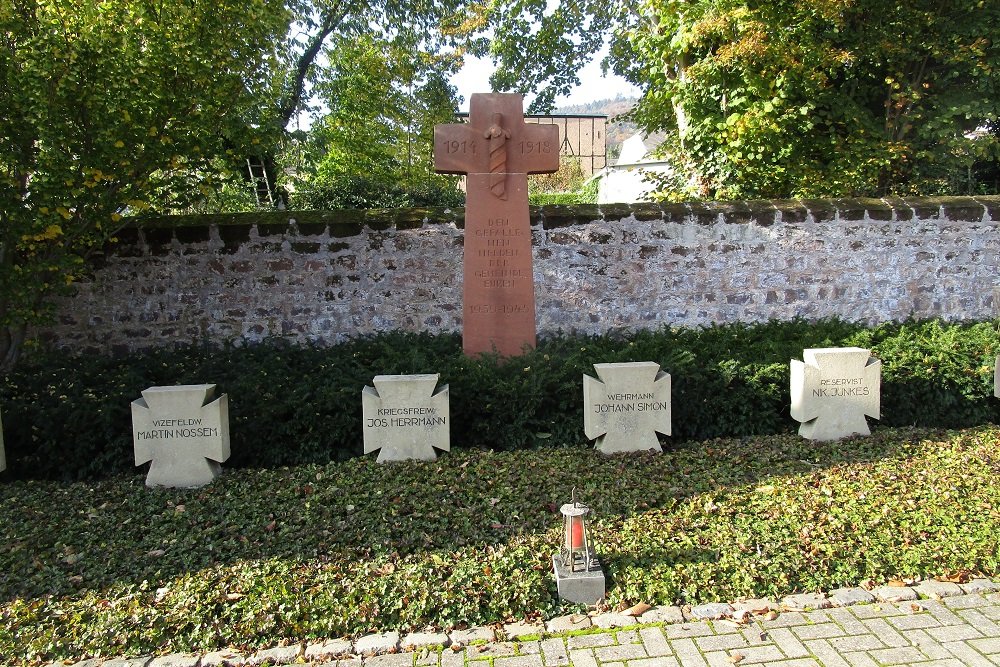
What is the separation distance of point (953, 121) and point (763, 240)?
360 cm

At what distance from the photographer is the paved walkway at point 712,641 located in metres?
3.12

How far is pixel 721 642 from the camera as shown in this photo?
323cm

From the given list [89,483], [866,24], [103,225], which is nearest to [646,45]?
[866,24]

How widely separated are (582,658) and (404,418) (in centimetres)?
256

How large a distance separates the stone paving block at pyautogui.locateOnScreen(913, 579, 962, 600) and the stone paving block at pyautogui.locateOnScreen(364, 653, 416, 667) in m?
2.48

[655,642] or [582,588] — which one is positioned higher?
[582,588]

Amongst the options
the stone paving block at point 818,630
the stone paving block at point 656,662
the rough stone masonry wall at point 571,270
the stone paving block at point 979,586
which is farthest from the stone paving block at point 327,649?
the rough stone masonry wall at point 571,270

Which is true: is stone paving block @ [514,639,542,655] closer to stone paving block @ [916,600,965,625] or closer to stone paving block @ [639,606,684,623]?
stone paving block @ [639,606,684,623]

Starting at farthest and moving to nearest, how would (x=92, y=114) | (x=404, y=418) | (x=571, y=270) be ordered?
(x=571, y=270)
(x=92, y=114)
(x=404, y=418)

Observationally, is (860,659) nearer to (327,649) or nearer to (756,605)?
(756,605)

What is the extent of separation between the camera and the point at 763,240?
27.6 feet

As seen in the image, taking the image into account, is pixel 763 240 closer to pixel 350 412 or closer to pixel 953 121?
pixel 953 121

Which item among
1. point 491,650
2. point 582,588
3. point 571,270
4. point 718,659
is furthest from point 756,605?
point 571,270

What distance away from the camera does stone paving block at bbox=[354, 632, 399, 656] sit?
3.21 m
